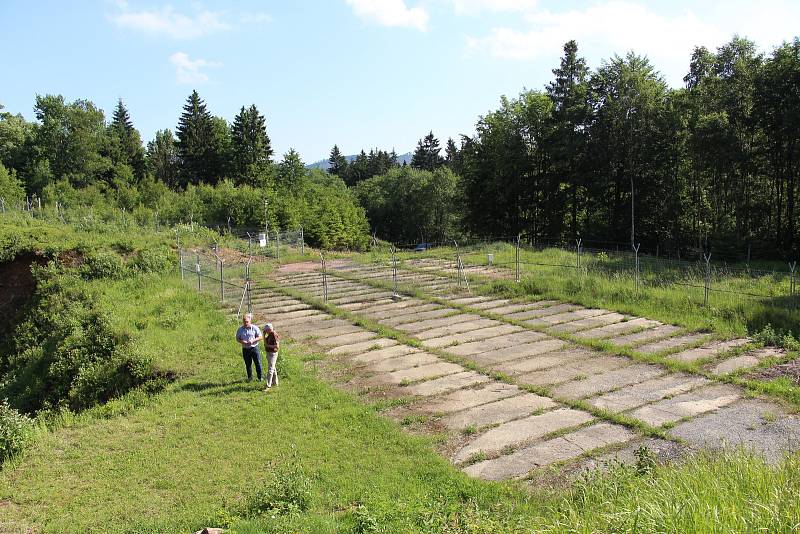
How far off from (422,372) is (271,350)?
308 cm

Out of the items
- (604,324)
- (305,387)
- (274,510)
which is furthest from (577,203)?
(274,510)

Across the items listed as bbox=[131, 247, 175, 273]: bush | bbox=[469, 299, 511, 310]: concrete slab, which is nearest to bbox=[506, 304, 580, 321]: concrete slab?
bbox=[469, 299, 511, 310]: concrete slab

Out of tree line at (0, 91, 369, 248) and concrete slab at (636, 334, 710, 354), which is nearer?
concrete slab at (636, 334, 710, 354)

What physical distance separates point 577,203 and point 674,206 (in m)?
7.03

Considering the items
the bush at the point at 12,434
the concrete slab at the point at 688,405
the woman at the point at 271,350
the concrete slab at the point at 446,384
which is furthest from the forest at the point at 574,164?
the bush at the point at 12,434

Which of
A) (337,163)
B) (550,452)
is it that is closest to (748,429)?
(550,452)

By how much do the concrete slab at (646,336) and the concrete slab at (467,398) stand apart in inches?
155

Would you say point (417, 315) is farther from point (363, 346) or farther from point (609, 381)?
point (609, 381)

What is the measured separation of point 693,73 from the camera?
1300 inches

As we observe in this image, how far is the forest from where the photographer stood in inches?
1087

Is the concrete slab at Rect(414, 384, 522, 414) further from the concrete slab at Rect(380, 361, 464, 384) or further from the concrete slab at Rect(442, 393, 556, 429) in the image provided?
the concrete slab at Rect(380, 361, 464, 384)

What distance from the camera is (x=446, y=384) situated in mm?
10453

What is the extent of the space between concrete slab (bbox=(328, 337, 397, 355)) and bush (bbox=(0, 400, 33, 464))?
598 cm

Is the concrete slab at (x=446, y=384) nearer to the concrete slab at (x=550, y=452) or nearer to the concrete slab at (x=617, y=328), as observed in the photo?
the concrete slab at (x=550, y=452)
